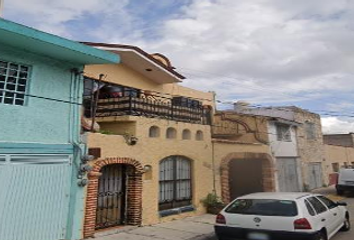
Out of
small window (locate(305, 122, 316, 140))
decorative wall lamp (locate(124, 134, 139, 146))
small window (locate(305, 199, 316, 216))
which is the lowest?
small window (locate(305, 199, 316, 216))

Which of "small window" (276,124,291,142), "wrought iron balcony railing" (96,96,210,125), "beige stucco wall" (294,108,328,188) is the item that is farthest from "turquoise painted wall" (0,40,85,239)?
"beige stucco wall" (294,108,328,188)

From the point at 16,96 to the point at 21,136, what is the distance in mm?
1076

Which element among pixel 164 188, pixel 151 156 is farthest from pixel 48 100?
pixel 164 188

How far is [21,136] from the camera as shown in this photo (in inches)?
301

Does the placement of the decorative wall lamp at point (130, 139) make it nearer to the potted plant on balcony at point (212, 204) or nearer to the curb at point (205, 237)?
the curb at point (205, 237)

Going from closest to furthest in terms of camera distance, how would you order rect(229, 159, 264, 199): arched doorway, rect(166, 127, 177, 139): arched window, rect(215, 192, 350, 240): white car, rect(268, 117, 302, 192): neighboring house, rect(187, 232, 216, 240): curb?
1. rect(215, 192, 350, 240): white car
2. rect(187, 232, 216, 240): curb
3. rect(166, 127, 177, 139): arched window
4. rect(229, 159, 264, 199): arched doorway
5. rect(268, 117, 302, 192): neighboring house

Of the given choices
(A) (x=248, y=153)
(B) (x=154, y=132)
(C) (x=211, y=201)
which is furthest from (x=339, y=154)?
(B) (x=154, y=132)

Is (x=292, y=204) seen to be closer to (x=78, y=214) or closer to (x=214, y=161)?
(x=78, y=214)

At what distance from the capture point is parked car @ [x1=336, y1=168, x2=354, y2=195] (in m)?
19.4

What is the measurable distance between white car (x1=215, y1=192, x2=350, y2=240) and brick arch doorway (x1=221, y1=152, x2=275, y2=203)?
8631mm

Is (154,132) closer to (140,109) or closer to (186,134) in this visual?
(140,109)

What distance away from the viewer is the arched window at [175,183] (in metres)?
11.4

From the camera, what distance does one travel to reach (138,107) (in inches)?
428

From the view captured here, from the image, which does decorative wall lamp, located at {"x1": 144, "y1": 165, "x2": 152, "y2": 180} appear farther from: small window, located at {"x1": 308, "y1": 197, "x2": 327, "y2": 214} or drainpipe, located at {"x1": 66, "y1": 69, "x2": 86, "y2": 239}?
small window, located at {"x1": 308, "y1": 197, "x2": 327, "y2": 214}
